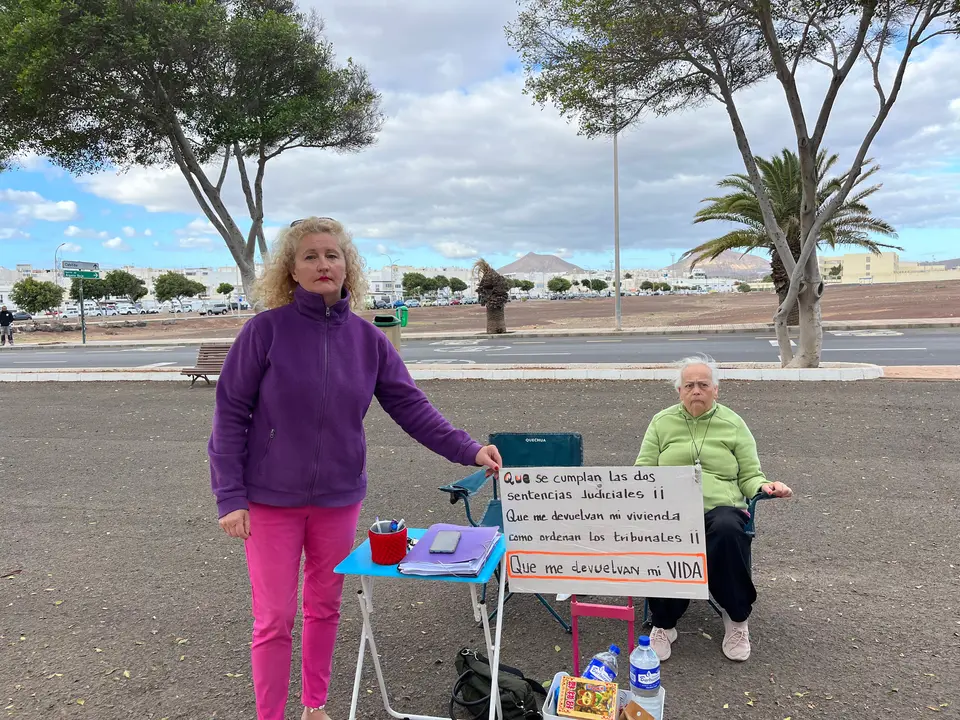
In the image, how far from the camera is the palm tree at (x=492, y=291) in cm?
2309

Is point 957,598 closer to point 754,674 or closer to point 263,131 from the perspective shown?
point 754,674

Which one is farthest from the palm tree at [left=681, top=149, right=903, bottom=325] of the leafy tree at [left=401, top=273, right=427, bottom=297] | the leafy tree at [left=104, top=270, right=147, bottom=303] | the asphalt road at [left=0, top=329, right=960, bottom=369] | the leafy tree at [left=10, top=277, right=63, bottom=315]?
the leafy tree at [left=401, top=273, right=427, bottom=297]

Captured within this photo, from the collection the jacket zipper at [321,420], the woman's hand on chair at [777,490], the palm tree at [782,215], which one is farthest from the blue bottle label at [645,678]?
the palm tree at [782,215]

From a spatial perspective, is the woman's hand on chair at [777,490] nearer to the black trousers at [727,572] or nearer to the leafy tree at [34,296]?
the black trousers at [727,572]

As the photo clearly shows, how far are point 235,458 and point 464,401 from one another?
741 centimetres

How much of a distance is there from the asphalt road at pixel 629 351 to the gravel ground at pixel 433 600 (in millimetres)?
8079

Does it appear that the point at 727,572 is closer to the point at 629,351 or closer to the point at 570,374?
the point at 570,374

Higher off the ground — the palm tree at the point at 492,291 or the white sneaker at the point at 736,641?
the palm tree at the point at 492,291

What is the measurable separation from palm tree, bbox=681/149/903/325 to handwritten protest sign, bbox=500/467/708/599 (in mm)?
17596

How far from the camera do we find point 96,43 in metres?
11.3

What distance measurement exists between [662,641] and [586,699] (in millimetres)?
791

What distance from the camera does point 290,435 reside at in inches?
86.3

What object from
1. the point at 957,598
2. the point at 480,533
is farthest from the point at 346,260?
the point at 957,598

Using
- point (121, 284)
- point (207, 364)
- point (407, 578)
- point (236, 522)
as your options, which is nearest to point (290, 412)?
point (236, 522)
